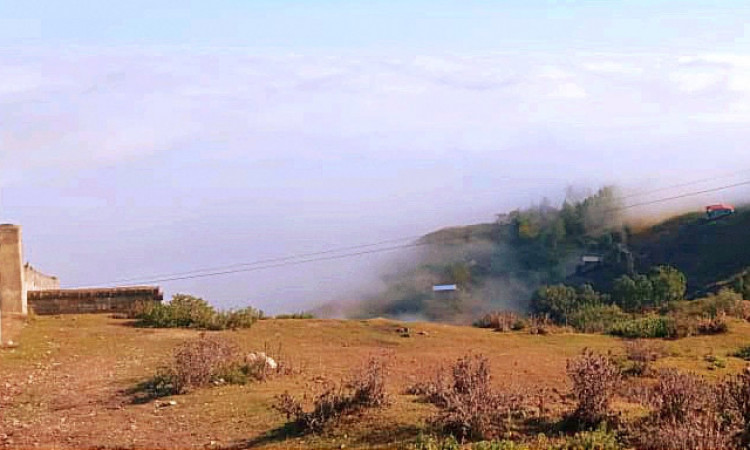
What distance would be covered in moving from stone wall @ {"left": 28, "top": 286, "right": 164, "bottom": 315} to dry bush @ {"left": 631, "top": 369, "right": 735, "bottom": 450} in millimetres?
14306

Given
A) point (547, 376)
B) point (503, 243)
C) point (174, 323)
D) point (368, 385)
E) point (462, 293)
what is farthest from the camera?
point (503, 243)

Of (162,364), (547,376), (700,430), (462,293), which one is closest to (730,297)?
(547,376)

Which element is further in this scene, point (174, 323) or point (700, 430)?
point (174, 323)

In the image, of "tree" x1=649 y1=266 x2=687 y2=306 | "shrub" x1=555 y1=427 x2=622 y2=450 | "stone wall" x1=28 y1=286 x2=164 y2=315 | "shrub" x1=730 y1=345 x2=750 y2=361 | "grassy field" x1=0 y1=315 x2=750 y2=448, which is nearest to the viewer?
"shrub" x1=555 y1=427 x2=622 y2=450

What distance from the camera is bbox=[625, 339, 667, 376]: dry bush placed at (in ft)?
43.9

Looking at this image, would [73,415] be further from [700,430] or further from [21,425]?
[700,430]

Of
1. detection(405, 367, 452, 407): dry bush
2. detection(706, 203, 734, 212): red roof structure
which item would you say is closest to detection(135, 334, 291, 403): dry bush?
detection(405, 367, 452, 407): dry bush

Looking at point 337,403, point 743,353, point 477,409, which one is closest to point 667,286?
point 743,353

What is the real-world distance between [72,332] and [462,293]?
3456 cm

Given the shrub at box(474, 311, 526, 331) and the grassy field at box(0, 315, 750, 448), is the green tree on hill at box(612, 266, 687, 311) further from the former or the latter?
the grassy field at box(0, 315, 750, 448)

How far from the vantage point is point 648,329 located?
19172 millimetres

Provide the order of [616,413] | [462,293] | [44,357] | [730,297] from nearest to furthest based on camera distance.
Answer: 1. [616,413]
2. [44,357]
3. [730,297]
4. [462,293]

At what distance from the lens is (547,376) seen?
13.4 metres

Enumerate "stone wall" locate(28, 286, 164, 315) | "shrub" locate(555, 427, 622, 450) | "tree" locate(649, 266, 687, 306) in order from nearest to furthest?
"shrub" locate(555, 427, 622, 450) < "stone wall" locate(28, 286, 164, 315) < "tree" locate(649, 266, 687, 306)
